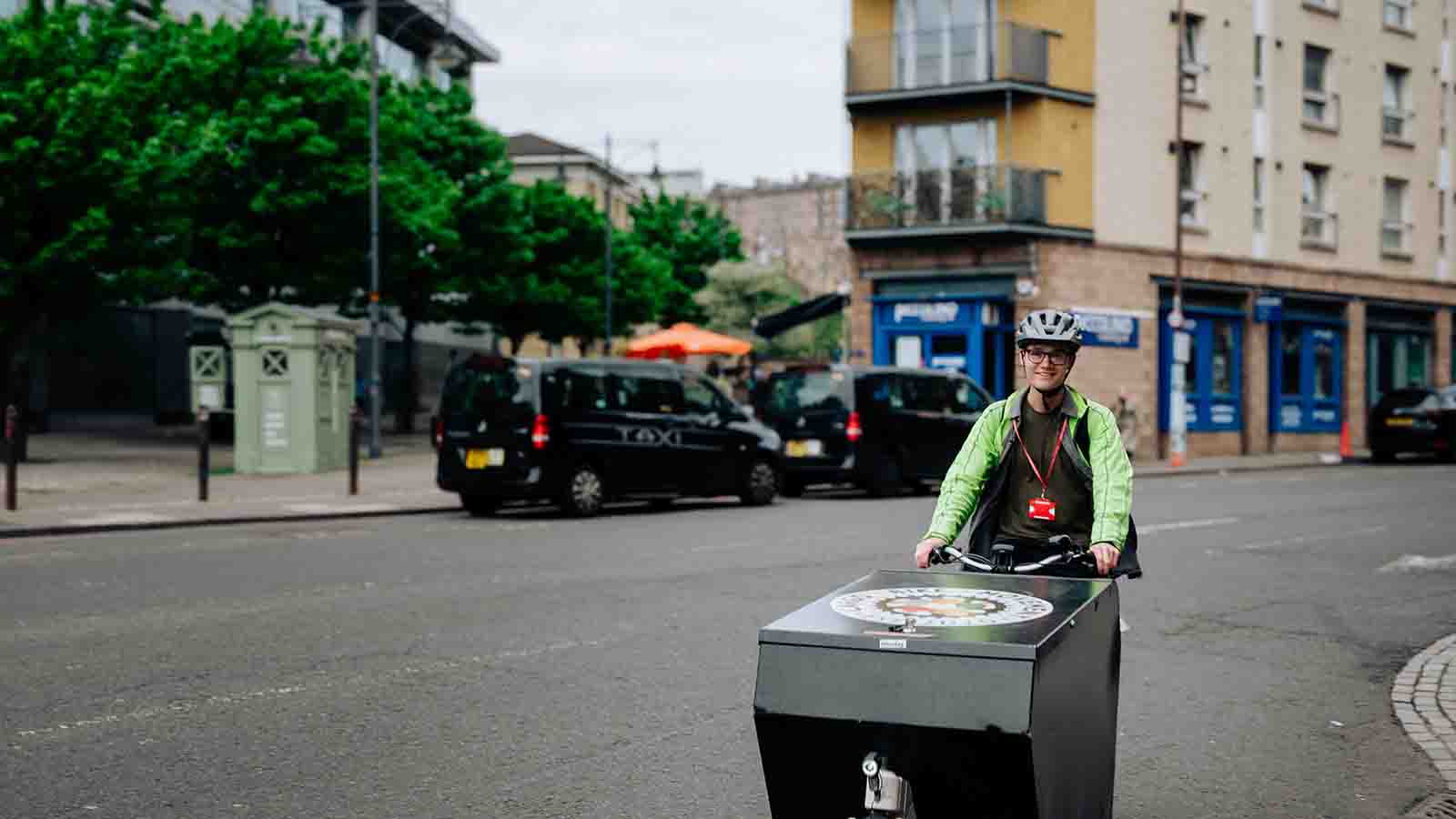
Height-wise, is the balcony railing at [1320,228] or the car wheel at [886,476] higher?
the balcony railing at [1320,228]

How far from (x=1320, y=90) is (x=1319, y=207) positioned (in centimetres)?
308

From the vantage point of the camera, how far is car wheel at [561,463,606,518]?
1673 cm

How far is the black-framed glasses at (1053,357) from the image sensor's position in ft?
14.8

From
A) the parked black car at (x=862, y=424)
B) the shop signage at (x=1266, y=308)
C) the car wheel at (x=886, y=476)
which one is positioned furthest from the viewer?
the shop signage at (x=1266, y=308)

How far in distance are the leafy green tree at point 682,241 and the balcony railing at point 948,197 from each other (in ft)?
101

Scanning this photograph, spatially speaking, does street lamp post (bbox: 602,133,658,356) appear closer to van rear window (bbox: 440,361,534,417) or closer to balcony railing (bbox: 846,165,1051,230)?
balcony railing (bbox: 846,165,1051,230)

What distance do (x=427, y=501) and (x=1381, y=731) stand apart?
1384 cm

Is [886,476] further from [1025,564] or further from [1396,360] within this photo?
[1396,360]

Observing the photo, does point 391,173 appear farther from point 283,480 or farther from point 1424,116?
point 1424,116

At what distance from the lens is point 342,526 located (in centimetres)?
1549

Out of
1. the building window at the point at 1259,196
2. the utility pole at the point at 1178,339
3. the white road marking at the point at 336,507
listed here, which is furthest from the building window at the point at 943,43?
the white road marking at the point at 336,507

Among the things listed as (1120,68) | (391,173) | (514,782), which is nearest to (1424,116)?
(1120,68)

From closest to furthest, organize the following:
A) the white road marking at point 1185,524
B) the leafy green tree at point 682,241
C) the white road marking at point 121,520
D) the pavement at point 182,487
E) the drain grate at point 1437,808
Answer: the drain grate at point 1437,808 < the white road marking at point 121,520 < the white road marking at point 1185,524 < the pavement at point 182,487 < the leafy green tree at point 682,241

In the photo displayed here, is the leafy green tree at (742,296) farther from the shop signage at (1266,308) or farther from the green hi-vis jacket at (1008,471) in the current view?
the green hi-vis jacket at (1008,471)
